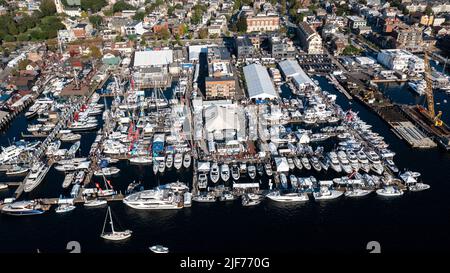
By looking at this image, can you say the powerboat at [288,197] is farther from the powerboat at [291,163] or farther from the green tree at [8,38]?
the green tree at [8,38]

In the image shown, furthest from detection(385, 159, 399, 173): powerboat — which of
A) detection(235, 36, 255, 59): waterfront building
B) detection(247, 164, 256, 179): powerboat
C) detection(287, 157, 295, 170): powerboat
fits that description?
detection(235, 36, 255, 59): waterfront building

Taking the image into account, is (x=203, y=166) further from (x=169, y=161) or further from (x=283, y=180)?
(x=283, y=180)

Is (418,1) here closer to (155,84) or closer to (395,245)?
(155,84)

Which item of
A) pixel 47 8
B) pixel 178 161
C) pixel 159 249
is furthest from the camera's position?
pixel 47 8

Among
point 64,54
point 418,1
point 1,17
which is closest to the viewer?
point 64,54

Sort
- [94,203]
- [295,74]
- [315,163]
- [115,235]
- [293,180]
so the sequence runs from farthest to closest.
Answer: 1. [295,74]
2. [315,163]
3. [293,180]
4. [94,203]
5. [115,235]

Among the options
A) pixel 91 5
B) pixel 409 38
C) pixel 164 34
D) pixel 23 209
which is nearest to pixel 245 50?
pixel 164 34

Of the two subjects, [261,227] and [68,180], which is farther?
[68,180]

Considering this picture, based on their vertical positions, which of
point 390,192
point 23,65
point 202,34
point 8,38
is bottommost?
point 390,192
